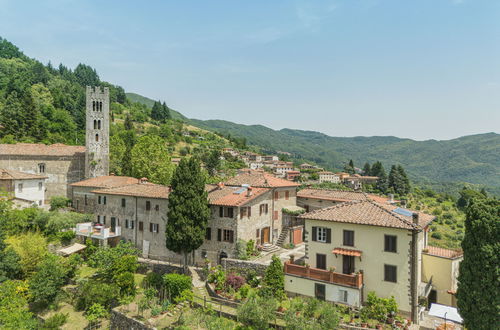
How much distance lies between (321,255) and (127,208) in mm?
22335

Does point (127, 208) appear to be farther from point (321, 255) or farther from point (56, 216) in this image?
point (321, 255)

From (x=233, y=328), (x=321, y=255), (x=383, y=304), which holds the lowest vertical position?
(x=233, y=328)

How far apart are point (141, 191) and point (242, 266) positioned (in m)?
15.2

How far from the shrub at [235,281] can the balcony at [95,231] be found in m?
16.2

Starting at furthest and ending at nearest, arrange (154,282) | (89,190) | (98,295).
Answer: (89,190) → (154,282) → (98,295)

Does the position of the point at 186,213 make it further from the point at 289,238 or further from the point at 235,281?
the point at 289,238

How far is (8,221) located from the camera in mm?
34656

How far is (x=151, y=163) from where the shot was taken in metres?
51.1

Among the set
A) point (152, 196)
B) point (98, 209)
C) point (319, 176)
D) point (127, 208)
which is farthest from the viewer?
point (319, 176)

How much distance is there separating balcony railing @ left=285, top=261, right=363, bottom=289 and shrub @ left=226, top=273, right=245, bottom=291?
12.9 feet

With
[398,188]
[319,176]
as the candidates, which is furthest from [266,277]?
[319,176]

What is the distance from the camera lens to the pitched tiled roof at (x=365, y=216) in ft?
74.4

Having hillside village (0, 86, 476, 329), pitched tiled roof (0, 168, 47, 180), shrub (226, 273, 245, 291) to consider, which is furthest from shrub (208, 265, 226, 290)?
pitched tiled roof (0, 168, 47, 180)

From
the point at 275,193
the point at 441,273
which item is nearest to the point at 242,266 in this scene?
the point at 275,193
